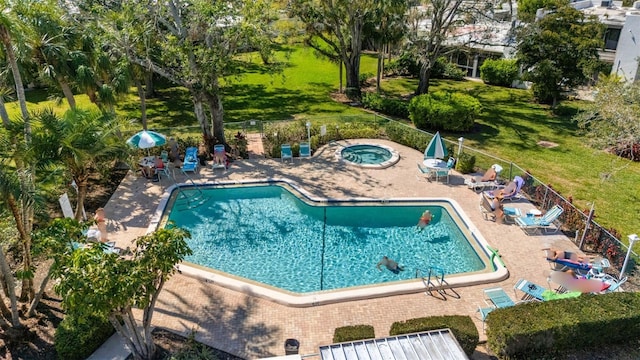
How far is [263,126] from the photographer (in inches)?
972

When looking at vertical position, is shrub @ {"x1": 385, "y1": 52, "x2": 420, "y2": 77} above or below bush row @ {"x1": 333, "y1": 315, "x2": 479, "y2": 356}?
above

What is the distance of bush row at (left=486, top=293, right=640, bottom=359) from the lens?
1091 cm

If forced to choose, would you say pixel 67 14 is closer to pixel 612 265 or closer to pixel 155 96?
pixel 155 96

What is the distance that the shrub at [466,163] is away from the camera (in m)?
20.8

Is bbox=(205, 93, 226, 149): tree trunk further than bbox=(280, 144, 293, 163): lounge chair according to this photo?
No

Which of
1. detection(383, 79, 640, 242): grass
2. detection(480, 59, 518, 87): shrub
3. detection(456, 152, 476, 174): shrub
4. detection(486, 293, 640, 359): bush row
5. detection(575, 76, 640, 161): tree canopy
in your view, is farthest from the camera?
detection(480, 59, 518, 87): shrub

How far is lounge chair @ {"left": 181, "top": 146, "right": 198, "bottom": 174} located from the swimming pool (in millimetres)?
1412

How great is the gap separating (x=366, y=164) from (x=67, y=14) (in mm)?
15644

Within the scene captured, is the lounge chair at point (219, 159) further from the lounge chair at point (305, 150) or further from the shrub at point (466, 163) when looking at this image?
the shrub at point (466, 163)

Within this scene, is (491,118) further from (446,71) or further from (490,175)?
(446,71)

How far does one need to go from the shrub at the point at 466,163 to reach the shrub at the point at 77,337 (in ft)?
53.5

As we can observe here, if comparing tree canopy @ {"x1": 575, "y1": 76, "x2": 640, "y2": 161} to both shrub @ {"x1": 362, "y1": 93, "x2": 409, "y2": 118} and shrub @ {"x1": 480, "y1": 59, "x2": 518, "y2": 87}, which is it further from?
shrub @ {"x1": 480, "y1": 59, "x2": 518, "y2": 87}

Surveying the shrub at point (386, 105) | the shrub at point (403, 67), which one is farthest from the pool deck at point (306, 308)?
the shrub at point (403, 67)

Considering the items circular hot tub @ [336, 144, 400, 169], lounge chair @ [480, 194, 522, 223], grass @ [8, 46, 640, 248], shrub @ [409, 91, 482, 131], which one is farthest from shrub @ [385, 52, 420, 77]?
lounge chair @ [480, 194, 522, 223]
